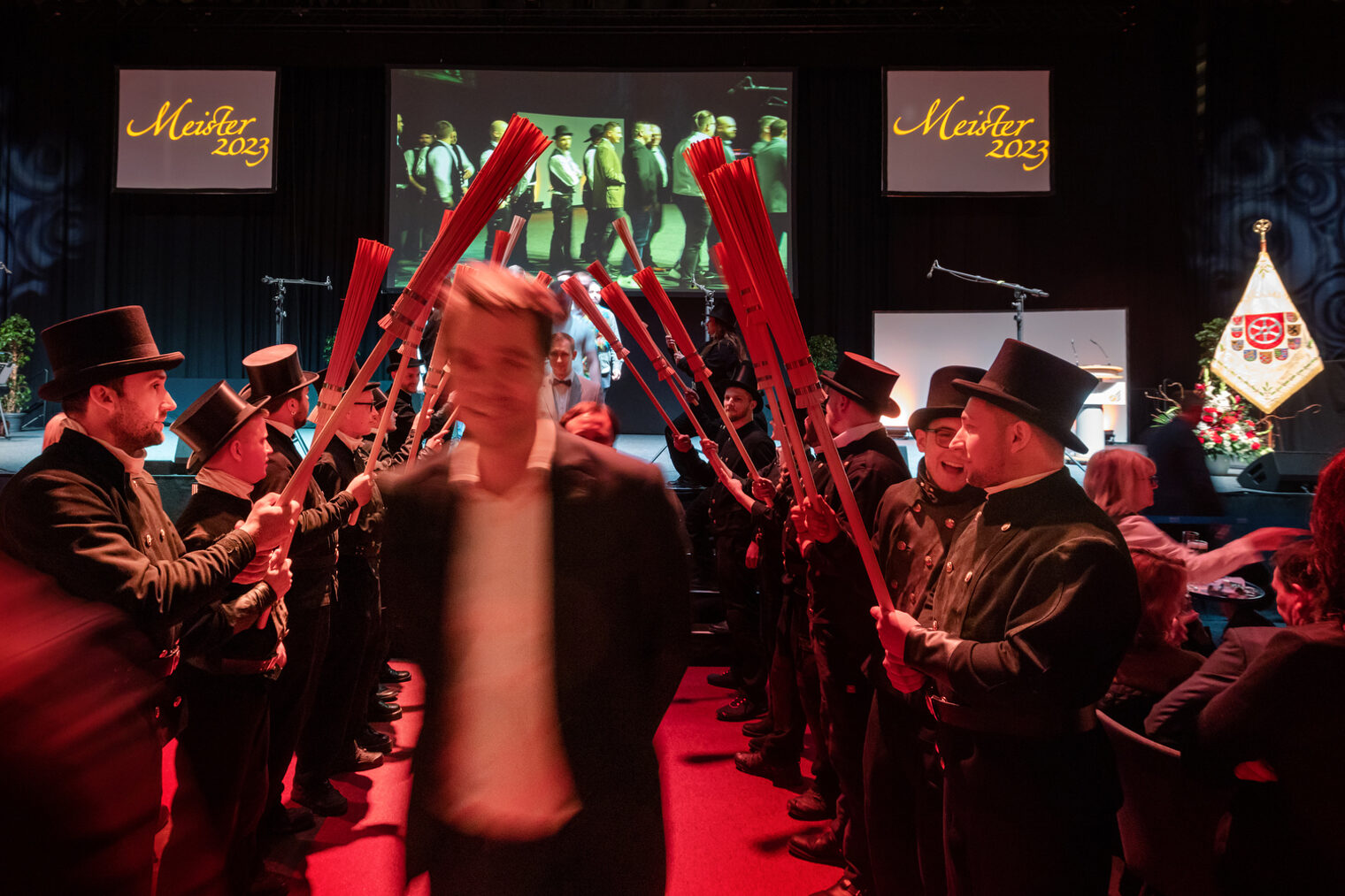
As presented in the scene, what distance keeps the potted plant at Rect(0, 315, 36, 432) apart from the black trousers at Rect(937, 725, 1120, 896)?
10174 mm

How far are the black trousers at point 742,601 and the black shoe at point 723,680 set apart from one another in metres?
0.28

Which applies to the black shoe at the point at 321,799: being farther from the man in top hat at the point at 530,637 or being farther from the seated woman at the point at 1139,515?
the seated woman at the point at 1139,515

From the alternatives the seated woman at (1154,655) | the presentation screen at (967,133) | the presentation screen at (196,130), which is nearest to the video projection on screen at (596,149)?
the presentation screen at (967,133)

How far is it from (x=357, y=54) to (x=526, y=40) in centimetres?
205

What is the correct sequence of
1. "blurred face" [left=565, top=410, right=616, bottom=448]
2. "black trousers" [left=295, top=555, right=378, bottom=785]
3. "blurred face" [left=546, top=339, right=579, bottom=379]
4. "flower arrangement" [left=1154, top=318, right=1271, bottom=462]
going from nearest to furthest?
"blurred face" [left=565, top=410, right=616, bottom=448]
"black trousers" [left=295, top=555, right=378, bottom=785]
"blurred face" [left=546, top=339, right=579, bottom=379]
"flower arrangement" [left=1154, top=318, right=1271, bottom=462]

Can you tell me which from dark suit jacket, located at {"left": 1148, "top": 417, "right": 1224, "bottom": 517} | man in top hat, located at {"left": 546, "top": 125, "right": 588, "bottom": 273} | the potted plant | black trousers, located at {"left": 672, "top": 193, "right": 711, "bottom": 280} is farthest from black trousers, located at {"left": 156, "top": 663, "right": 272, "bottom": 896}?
the potted plant

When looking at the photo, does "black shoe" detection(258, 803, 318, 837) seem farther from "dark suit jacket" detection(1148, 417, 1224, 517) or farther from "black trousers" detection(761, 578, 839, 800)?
"dark suit jacket" detection(1148, 417, 1224, 517)

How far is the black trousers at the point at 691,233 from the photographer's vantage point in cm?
973

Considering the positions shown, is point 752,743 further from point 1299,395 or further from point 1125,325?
point 1125,325

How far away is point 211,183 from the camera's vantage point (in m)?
10.1

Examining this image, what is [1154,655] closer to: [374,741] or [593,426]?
[593,426]

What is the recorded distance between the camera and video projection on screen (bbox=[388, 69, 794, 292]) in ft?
31.8

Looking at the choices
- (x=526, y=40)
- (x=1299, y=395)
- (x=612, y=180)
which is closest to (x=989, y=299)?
(x=1299, y=395)

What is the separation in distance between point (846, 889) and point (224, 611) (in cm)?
195
